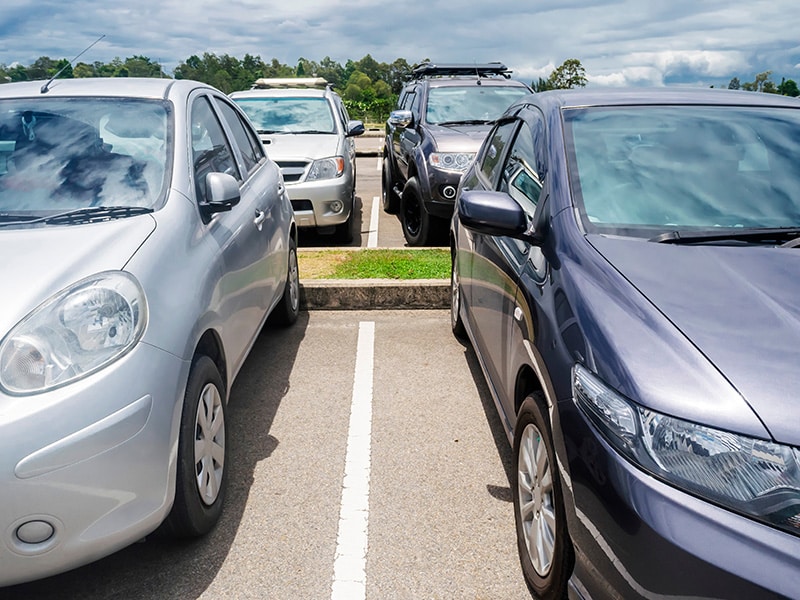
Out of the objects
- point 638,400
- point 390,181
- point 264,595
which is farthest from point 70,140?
point 390,181

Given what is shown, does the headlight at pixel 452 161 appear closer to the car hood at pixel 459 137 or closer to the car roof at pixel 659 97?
the car hood at pixel 459 137

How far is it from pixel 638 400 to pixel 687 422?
0.13 meters

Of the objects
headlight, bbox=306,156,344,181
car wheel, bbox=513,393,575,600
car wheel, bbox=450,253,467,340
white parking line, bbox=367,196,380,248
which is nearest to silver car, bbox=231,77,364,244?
headlight, bbox=306,156,344,181

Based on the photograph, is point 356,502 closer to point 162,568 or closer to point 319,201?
point 162,568

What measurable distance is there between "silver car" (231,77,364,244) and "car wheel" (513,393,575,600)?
548cm

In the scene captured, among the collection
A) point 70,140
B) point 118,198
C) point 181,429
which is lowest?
point 181,429

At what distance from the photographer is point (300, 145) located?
8.28m

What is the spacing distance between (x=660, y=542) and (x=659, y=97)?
241cm

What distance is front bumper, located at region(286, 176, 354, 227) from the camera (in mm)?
7727

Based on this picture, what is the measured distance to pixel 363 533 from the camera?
2.95 metres

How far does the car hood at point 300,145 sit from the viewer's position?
798cm

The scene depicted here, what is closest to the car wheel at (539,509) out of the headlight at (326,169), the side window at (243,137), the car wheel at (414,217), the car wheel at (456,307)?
the car wheel at (456,307)

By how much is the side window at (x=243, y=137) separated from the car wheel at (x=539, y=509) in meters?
2.76

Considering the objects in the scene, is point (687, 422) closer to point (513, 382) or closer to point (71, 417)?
point (513, 382)
